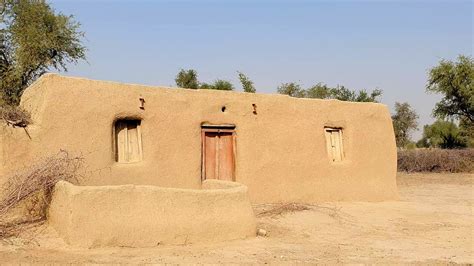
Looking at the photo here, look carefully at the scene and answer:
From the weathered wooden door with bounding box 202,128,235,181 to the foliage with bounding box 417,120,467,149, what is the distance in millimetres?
29923

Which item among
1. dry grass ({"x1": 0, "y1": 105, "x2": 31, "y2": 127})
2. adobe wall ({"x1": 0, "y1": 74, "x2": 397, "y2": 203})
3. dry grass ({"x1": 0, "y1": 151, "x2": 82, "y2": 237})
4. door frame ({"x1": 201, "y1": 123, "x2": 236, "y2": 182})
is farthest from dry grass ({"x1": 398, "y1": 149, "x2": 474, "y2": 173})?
dry grass ({"x1": 0, "y1": 151, "x2": 82, "y2": 237})

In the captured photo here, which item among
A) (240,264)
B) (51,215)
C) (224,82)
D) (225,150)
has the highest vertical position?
(224,82)

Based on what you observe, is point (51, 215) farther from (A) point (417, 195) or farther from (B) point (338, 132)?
(A) point (417, 195)

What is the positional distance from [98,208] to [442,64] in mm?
29348

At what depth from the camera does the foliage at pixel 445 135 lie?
40281 mm

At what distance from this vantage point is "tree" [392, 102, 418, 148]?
48.1m

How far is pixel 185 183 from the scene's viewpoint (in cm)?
1095

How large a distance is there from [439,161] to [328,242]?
2053 centimetres

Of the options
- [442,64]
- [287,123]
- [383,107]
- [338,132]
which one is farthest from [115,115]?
[442,64]

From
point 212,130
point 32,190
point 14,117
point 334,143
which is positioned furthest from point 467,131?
point 32,190

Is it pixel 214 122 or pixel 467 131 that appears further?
pixel 467 131

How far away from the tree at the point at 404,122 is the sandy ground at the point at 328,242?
35622mm

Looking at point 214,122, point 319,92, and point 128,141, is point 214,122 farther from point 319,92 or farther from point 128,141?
point 319,92

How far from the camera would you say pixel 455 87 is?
31766 millimetres
